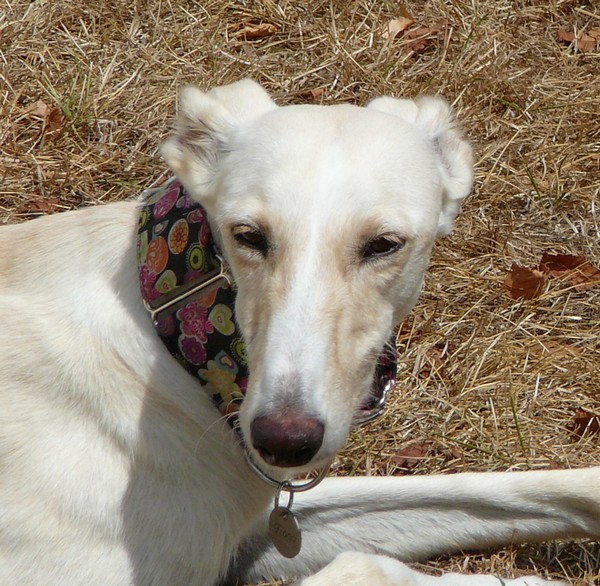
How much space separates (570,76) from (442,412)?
90.7 inches

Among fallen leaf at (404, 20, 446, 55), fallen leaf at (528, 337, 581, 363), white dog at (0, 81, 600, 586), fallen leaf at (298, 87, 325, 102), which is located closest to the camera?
white dog at (0, 81, 600, 586)

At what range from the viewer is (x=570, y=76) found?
17.3 ft

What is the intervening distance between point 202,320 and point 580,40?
11.8ft

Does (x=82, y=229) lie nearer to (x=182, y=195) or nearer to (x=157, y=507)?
(x=182, y=195)

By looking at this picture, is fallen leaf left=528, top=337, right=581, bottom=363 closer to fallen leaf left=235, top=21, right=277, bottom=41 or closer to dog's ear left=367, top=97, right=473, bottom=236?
dog's ear left=367, top=97, right=473, bottom=236

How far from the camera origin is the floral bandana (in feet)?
8.87

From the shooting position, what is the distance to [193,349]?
2738 millimetres

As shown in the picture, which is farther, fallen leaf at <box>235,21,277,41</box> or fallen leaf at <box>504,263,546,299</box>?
fallen leaf at <box>235,21,277,41</box>

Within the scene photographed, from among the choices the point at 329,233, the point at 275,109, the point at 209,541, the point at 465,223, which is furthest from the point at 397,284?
the point at 465,223

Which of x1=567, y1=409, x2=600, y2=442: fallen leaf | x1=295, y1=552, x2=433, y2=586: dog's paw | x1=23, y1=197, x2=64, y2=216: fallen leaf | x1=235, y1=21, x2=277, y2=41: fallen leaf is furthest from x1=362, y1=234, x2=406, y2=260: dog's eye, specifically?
x1=235, y1=21, x2=277, y2=41: fallen leaf

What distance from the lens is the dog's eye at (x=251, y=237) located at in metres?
2.49

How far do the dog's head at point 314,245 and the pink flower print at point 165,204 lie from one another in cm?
7

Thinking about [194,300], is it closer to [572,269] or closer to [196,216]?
[196,216]

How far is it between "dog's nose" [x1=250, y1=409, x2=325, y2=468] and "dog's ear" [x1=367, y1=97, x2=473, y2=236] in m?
0.96
